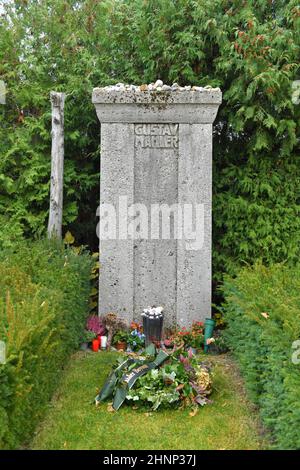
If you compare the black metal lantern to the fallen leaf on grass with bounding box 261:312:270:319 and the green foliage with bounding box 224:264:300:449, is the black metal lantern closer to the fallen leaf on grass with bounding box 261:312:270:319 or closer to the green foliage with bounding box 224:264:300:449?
the green foliage with bounding box 224:264:300:449

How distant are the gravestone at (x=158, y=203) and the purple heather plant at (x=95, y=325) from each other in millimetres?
379

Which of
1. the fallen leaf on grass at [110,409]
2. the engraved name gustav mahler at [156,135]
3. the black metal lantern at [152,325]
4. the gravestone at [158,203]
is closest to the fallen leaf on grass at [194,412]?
the fallen leaf on grass at [110,409]

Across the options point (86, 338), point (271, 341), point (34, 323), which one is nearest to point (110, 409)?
point (34, 323)

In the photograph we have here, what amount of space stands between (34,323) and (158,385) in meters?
1.28

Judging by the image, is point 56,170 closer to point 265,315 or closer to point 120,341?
point 120,341

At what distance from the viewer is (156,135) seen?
20.1 ft

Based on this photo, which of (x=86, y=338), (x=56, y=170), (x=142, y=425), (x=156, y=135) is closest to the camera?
(x=142, y=425)

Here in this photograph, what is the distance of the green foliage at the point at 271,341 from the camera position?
3000mm

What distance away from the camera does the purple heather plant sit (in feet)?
19.6

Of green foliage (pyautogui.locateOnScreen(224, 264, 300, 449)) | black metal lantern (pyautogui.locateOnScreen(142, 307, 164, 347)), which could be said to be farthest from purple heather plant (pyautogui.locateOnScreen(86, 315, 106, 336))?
green foliage (pyautogui.locateOnScreen(224, 264, 300, 449))

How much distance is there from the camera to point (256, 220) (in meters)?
6.54

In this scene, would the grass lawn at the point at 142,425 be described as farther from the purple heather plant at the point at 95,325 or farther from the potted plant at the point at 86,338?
the purple heather plant at the point at 95,325

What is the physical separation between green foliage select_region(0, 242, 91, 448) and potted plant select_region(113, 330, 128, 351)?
18.7 inches

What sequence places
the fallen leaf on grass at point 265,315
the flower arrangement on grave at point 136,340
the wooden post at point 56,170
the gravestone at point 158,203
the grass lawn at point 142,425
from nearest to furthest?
1. the grass lawn at point 142,425
2. the fallen leaf on grass at point 265,315
3. the flower arrangement on grave at point 136,340
4. the gravestone at point 158,203
5. the wooden post at point 56,170
